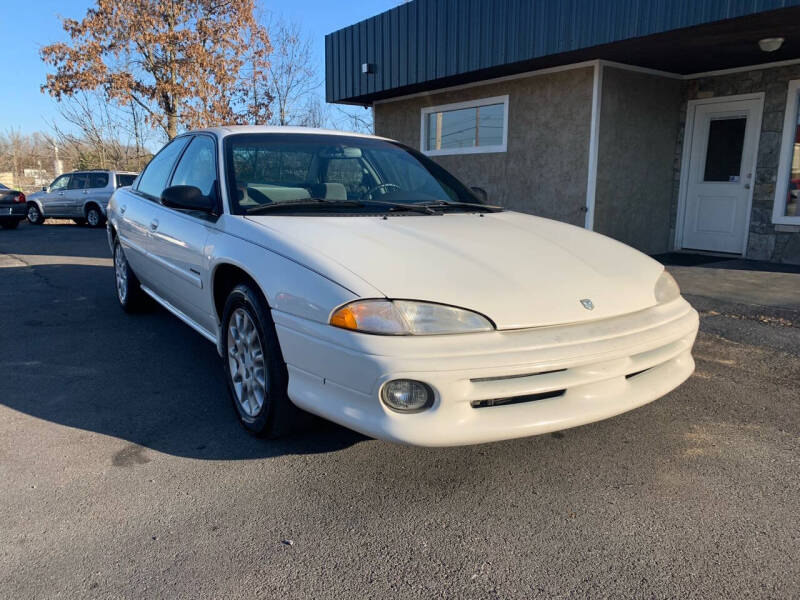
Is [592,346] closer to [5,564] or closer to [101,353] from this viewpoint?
[5,564]

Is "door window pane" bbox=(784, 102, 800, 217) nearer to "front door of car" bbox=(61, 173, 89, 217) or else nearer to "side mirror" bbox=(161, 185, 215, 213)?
"side mirror" bbox=(161, 185, 215, 213)

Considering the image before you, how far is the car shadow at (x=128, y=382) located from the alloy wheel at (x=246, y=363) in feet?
0.63

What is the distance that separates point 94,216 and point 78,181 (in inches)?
53.2

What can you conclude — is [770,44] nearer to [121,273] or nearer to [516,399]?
[516,399]

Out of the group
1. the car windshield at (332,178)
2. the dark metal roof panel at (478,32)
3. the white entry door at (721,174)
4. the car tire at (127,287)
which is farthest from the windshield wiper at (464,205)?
the white entry door at (721,174)

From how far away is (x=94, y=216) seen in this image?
16.8m

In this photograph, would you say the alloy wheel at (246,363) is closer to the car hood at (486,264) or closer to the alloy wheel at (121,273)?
the car hood at (486,264)

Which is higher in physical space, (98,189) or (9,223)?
(98,189)

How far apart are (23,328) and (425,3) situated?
24.5ft

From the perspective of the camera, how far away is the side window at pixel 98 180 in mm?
16781

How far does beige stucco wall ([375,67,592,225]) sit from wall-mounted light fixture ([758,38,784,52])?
2066mm

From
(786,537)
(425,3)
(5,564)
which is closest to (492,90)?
(425,3)

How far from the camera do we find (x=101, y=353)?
14.8 ft

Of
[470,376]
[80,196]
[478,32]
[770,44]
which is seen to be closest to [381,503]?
[470,376]
